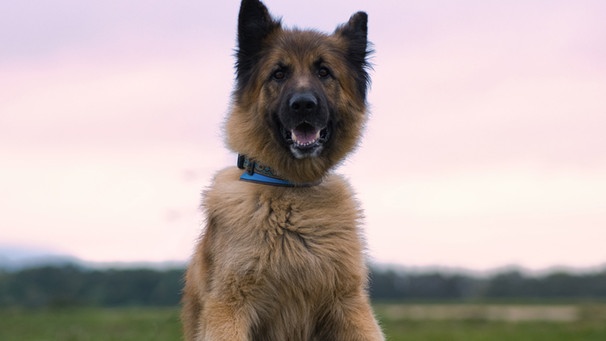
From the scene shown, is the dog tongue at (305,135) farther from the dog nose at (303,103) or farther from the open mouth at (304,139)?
the dog nose at (303,103)

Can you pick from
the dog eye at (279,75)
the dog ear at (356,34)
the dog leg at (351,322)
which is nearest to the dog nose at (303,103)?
Result: the dog eye at (279,75)

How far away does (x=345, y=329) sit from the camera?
6062mm

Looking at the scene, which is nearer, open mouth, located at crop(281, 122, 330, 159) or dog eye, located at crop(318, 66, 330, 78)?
open mouth, located at crop(281, 122, 330, 159)

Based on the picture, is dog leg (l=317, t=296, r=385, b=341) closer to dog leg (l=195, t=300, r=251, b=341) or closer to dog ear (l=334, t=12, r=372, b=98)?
dog leg (l=195, t=300, r=251, b=341)

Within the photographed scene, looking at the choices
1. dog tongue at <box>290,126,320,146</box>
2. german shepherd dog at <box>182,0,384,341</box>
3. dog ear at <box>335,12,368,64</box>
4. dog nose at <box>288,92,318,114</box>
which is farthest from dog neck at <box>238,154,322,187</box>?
dog ear at <box>335,12,368,64</box>

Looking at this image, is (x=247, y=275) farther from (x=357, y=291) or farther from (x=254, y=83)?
(x=254, y=83)

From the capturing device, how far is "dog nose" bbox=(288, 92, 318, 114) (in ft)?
19.3

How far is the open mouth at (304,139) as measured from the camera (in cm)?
606

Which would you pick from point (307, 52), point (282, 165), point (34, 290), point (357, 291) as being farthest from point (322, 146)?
point (34, 290)

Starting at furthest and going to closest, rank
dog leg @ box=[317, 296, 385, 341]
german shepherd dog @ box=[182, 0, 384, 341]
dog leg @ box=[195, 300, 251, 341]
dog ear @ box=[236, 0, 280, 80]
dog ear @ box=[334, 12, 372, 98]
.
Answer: dog ear @ box=[334, 12, 372, 98] < dog ear @ box=[236, 0, 280, 80] < dog leg @ box=[317, 296, 385, 341] < german shepherd dog @ box=[182, 0, 384, 341] < dog leg @ box=[195, 300, 251, 341]

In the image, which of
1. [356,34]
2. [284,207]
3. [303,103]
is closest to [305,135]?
[303,103]

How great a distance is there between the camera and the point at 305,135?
612 centimetres

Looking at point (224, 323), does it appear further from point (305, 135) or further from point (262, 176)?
point (305, 135)

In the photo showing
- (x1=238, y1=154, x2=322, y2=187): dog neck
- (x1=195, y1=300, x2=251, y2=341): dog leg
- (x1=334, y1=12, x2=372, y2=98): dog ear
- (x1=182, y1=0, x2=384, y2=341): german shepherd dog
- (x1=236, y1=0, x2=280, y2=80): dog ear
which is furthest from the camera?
(x1=334, y1=12, x2=372, y2=98): dog ear
